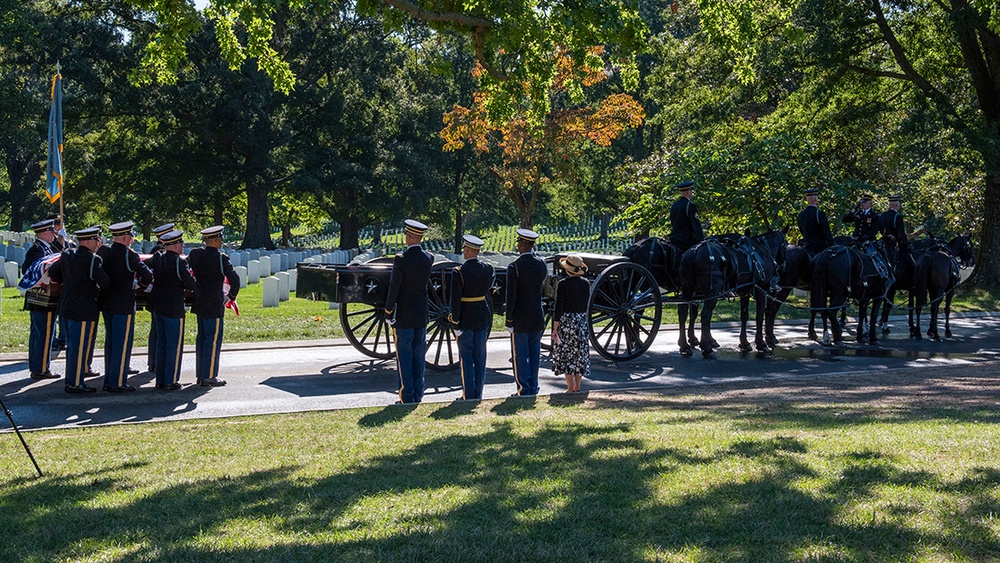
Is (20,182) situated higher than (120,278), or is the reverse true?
(20,182)

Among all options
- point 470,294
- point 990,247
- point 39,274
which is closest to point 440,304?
point 470,294

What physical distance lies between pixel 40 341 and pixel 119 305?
1.57 metres

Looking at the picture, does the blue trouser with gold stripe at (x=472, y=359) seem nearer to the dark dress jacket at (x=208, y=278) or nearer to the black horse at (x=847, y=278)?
the dark dress jacket at (x=208, y=278)

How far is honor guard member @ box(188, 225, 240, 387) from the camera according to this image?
450 inches

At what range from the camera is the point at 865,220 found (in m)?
17.7

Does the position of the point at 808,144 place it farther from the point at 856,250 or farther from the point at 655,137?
the point at 655,137

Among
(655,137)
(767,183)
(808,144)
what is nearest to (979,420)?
(767,183)

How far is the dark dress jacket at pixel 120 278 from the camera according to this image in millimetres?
11008

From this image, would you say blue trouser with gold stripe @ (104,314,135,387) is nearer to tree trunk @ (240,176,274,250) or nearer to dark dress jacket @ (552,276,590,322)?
dark dress jacket @ (552,276,590,322)

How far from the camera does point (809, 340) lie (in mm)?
17109

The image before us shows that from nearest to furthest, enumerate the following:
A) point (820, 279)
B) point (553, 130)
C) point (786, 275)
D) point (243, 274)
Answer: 1. point (820, 279)
2. point (786, 275)
3. point (243, 274)
4. point (553, 130)

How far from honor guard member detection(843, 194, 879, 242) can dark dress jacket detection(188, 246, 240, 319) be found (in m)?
11.6

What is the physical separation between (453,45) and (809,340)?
126 feet

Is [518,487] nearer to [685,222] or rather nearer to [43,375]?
[43,375]
